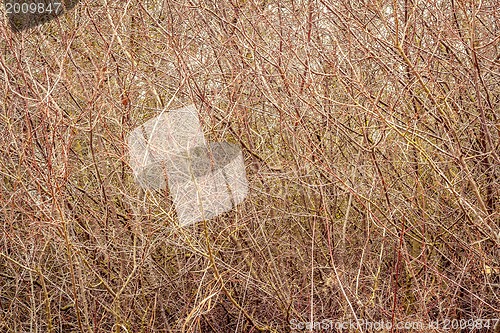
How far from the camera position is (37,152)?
4594 mm

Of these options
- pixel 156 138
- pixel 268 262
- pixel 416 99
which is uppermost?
pixel 416 99

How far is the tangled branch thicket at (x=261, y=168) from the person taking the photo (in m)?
4.25

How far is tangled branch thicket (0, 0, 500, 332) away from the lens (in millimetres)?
4254

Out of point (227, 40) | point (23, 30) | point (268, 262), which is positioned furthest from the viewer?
point (23, 30)

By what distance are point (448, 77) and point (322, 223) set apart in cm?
127

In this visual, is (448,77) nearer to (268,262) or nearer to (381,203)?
(381,203)

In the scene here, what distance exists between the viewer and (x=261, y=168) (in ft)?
15.2

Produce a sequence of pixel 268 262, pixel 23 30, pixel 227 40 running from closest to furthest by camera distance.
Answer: pixel 227 40 → pixel 268 262 → pixel 23 30

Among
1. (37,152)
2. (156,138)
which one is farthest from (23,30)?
(156,138)

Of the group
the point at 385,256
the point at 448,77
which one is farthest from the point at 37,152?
the point at 448,77

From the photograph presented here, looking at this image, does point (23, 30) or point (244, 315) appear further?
point (23, 30)

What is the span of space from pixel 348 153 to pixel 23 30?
94.7 inches

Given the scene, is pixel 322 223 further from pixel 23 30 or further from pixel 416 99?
pixel 23 30

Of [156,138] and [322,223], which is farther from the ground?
[156,138]
